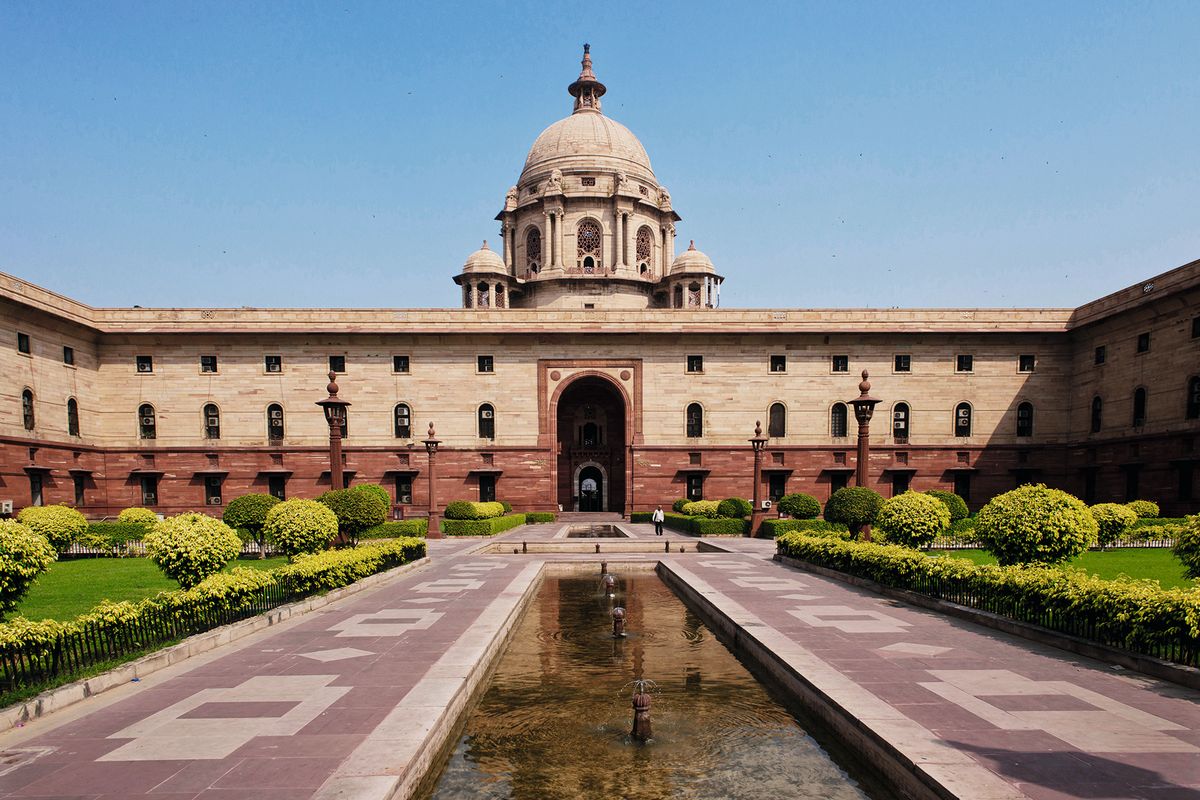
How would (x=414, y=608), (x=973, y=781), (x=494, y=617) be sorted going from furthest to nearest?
(x=414, y=608), (x=494, y=617), (x=973, y=781)

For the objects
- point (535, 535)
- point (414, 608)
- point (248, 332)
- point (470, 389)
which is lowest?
point (535, 535)

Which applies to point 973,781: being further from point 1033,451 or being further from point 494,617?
point 1033,451

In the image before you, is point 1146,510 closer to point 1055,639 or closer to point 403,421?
point 1055,639

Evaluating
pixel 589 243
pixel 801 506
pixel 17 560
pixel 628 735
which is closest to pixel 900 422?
pixel 801 506

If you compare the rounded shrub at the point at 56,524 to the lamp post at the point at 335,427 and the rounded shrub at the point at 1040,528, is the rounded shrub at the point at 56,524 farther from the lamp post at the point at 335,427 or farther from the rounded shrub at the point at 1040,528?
the rounded shrub at the point at 1040,528

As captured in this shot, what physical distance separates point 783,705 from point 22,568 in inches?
392

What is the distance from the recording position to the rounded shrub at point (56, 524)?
19250 millimetres

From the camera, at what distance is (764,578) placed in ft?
52.2

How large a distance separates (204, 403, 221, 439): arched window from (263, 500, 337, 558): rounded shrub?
23.2 metres

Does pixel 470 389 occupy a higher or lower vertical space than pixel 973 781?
higher

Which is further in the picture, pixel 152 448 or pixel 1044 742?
pixel 152 448

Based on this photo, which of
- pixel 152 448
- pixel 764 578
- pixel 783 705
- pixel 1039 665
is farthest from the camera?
pixel 152 448

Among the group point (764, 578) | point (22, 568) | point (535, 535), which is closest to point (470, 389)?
point (535, 535)

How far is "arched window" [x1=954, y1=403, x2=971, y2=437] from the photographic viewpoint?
1390 inches
